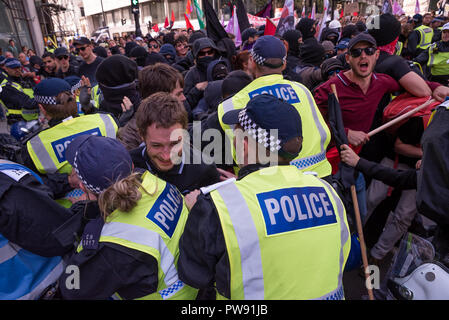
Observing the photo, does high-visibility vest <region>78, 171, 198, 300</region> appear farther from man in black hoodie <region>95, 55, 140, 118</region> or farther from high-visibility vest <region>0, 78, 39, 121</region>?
high-visibility vest <region>0, 78, 39, 121</region>

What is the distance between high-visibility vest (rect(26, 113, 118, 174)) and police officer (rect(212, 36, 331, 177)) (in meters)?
1.20

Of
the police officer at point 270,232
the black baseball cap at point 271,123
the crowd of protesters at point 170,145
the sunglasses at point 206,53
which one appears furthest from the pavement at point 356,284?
the sunglasses at point 206,53

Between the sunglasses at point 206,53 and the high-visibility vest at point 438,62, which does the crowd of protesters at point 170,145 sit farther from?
the high-visibility vest at point 438,62

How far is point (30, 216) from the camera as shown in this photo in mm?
1494

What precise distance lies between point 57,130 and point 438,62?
7.18 meters

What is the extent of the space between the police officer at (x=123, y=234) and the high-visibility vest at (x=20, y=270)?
13.9 inches

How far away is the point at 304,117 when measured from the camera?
7.39 ft

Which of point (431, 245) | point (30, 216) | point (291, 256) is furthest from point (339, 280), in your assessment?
point (30, 216)

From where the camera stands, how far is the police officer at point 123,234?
135cm

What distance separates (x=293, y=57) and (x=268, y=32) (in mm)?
1188

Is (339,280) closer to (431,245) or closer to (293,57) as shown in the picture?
(431,245)

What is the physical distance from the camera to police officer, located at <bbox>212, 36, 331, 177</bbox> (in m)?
2.25
